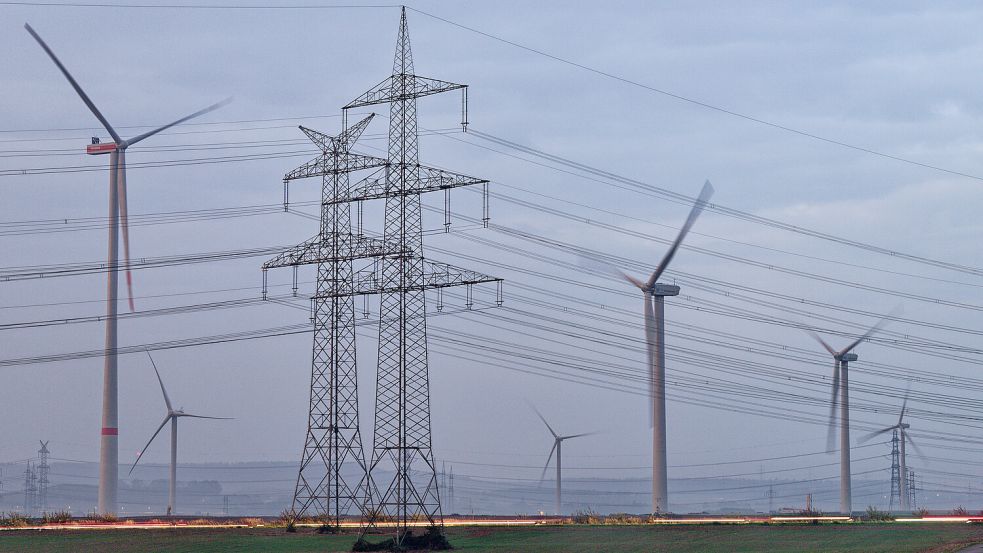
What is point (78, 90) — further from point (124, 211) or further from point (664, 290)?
point (664, 290)

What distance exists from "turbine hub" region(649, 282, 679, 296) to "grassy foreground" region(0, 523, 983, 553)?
178 feet

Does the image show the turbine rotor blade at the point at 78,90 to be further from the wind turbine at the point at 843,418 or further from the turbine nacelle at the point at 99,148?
the wind turbine at the point at 843,418

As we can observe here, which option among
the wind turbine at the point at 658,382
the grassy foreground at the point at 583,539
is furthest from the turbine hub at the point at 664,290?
the grassy foreground at the point at 583,539

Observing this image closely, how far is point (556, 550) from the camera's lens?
70625mm

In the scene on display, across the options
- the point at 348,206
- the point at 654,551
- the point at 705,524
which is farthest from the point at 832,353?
the point at 654,551

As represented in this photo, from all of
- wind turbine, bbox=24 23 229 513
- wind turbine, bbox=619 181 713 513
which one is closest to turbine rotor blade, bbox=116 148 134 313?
wind turbine, bbox=24 23 229 513

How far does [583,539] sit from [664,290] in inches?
2650

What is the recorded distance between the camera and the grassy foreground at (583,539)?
70125mm

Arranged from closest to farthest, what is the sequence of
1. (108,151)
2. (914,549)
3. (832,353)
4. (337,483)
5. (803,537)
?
1. (914,549)
2. (803,537)
3. (337,483)
4. (108,151)
5. (832,353)

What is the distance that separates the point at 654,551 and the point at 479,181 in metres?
26.5

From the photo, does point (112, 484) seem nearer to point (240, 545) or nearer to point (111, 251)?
point (111, 251)

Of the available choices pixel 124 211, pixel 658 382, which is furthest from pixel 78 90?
pixel 658 382

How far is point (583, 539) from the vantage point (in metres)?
80.7

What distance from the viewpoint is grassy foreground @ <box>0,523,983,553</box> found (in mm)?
70125
